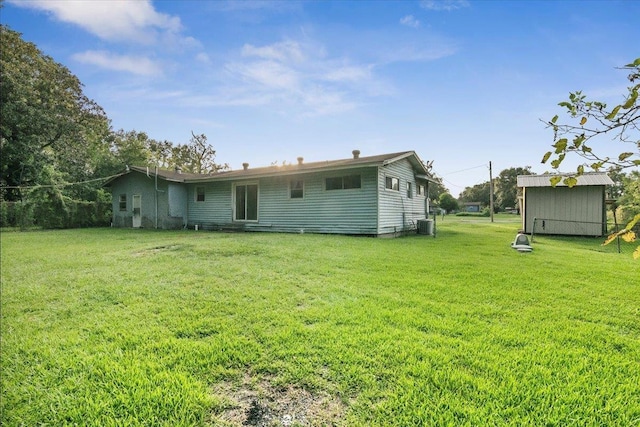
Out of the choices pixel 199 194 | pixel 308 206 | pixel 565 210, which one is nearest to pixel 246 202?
pixel 199 194

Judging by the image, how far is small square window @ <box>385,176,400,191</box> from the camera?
39.3ft

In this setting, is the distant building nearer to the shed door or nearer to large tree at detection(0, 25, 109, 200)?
the shed door

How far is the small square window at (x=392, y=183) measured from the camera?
472 inches

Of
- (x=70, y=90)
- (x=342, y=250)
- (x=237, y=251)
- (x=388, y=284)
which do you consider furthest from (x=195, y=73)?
(x=70, y=90)

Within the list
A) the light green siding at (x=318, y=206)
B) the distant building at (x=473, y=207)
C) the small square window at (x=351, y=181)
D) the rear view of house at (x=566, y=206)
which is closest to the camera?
the light green siding at (x=318, y=206)

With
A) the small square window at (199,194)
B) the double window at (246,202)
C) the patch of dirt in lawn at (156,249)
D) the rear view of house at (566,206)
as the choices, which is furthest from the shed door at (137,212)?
the rear view of house at (566,206)

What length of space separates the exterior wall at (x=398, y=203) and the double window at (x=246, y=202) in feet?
20.1

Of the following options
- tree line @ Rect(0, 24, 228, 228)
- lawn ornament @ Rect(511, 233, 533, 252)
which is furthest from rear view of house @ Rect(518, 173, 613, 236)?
tree line @ Rect(0, 24, 228, 228)

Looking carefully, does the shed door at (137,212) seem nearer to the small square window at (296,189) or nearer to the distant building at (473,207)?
the small square window at (296,189)

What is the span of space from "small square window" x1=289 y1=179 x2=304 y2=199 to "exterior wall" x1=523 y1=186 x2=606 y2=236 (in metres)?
10.2

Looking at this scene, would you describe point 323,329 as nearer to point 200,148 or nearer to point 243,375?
point 243,375

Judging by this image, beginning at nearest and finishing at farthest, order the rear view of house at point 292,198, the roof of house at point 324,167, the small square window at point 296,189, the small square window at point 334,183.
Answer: the roof of house at point 324,167 < the rear view of house at point 292,198 < the small square window at point 334,183 < the small square window at point 296,189

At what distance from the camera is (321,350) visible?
247cm

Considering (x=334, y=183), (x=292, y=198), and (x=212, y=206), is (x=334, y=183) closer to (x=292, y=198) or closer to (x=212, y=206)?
(x=292, y=198)
